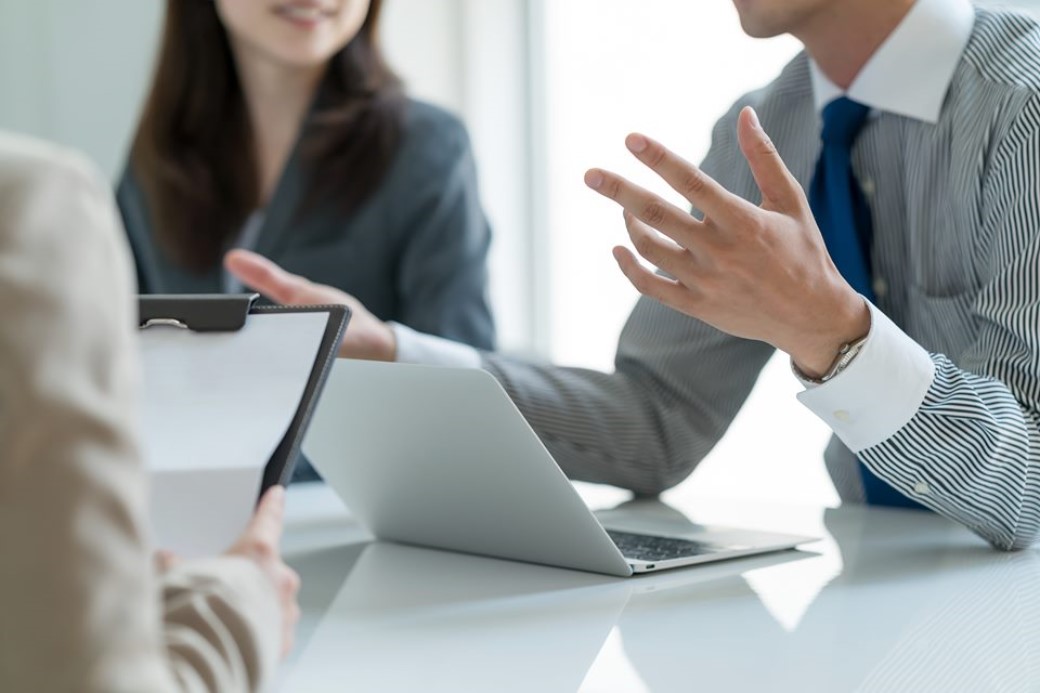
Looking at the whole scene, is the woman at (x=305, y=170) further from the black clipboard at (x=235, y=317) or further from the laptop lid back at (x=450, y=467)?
the black clipboard at (x=235, y=317)

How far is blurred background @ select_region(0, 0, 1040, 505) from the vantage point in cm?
341

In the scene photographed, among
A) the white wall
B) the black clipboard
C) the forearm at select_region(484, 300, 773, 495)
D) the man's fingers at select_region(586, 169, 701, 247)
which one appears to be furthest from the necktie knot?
the white wall

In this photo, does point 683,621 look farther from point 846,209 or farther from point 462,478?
point 846,209

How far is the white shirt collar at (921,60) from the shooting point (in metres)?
1.37

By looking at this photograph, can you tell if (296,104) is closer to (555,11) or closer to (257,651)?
(555,11)

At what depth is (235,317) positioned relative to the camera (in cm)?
91

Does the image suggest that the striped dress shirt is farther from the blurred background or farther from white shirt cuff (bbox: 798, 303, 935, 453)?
the blurred background

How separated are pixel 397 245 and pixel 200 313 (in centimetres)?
133

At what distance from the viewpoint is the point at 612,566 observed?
0.97 m

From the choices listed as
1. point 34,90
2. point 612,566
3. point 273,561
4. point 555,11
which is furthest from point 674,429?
point 34,90

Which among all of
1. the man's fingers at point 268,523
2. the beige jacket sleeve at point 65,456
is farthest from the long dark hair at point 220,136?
the beige jacket sleeve at point 65,456

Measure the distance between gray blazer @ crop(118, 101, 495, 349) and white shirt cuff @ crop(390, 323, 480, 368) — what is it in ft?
2.05

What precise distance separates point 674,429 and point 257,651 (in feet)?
3.33

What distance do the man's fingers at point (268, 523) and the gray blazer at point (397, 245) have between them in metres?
1.47
